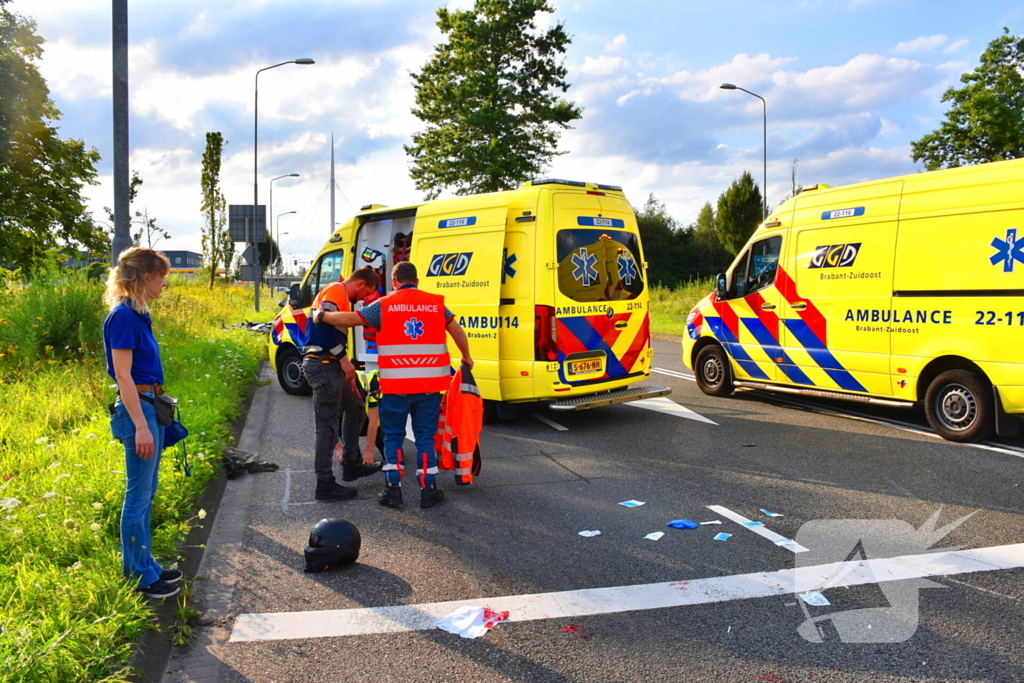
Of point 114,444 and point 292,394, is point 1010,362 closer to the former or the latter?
point 114,444

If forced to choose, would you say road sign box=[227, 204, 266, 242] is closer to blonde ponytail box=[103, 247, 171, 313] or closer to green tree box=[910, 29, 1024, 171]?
blonde ponytail box=[103, 247, 171, 313]

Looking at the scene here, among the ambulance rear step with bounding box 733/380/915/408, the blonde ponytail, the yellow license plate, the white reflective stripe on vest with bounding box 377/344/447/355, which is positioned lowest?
the ambulance rear step with bounding box 733/380/915/408

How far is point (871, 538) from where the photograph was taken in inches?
187

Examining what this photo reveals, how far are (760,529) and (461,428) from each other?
7.47 ft

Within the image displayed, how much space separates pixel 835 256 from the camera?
28.3 feet

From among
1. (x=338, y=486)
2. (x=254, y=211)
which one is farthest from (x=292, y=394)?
(x=254, y=211)

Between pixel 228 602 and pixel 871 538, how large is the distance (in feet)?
12.4

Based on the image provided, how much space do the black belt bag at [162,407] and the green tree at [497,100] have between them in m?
28.7

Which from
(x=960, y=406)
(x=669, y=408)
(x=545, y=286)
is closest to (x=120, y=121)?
(x=545, y=286)

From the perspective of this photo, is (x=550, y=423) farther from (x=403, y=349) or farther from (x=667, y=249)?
(x=667, y=249)

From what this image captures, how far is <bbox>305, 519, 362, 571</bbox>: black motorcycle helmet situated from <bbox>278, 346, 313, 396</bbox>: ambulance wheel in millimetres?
6935

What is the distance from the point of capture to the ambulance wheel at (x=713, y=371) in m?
10.4

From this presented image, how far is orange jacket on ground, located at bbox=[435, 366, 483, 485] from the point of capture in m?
5.91

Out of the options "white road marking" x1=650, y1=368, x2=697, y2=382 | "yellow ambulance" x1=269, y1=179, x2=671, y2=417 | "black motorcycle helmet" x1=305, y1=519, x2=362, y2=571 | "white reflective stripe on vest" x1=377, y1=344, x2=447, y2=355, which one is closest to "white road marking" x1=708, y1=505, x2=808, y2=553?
"white reflective stripe on vest" x1=377, y1=344, x2=447, y2=355
